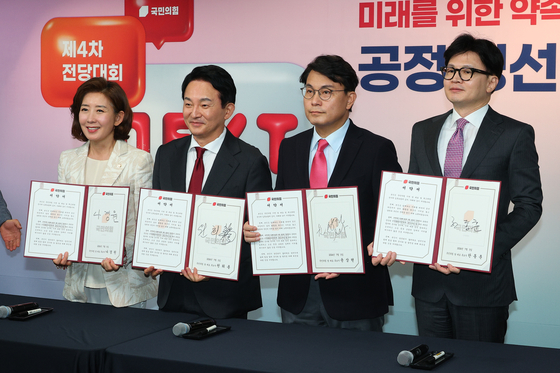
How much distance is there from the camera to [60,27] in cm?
458

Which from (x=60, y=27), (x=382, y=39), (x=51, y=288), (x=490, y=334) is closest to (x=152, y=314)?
(x=490, y=334)

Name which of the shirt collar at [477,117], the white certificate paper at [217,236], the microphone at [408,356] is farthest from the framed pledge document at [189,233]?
the shirt collar at [477,117]

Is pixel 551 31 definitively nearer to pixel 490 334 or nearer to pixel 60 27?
pixel 490 334

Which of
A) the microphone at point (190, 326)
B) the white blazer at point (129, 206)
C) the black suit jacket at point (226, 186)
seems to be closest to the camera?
the microphone at point (190, 326)

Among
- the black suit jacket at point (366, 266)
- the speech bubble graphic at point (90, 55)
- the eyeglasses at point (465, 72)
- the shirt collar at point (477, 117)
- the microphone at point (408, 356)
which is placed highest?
the speech bubble graphic at point (90, 55)

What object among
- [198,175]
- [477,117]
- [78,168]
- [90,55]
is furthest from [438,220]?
[90,55]

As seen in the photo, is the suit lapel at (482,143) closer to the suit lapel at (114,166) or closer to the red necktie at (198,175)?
the red necktie at (198,175)

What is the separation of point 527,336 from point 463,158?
84.0 inches

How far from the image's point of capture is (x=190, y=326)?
6.15ft

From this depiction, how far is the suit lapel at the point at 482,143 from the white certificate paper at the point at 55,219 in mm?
1638

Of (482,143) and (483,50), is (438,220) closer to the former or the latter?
(482,143)

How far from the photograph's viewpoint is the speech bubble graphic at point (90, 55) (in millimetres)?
4445

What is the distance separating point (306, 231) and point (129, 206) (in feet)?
2.94

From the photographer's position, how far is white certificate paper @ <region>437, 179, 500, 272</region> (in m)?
1.96
